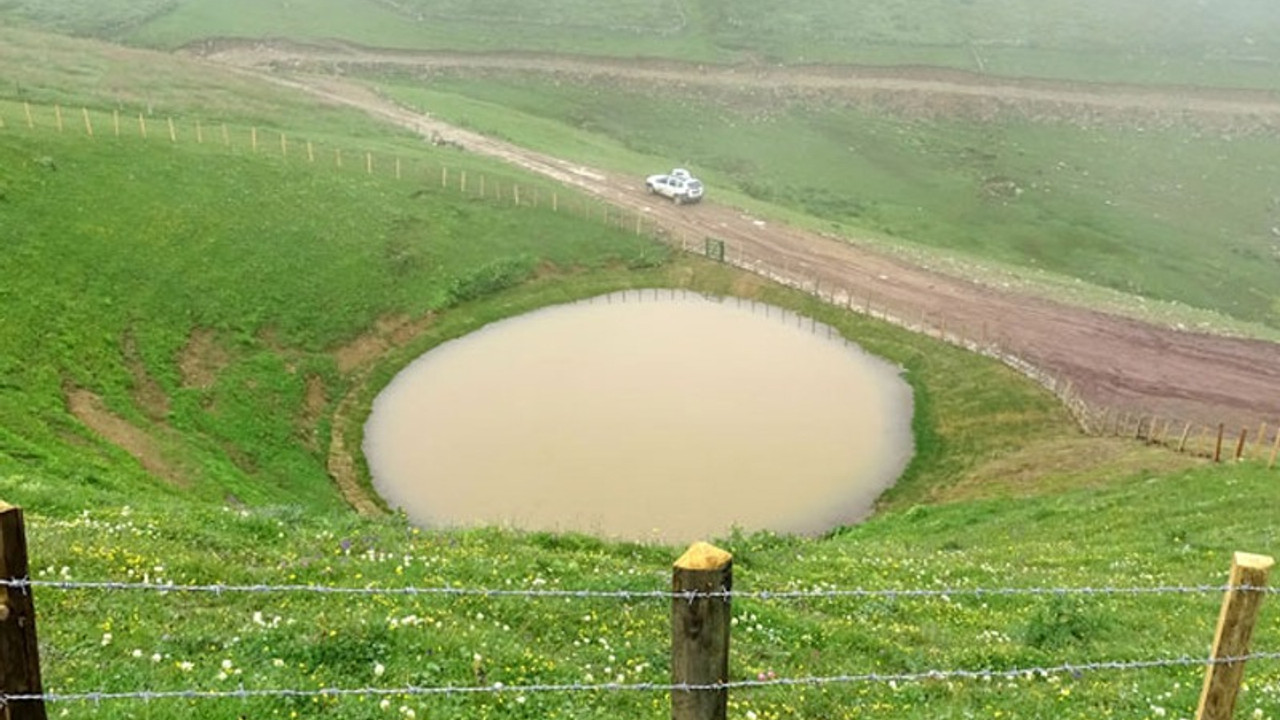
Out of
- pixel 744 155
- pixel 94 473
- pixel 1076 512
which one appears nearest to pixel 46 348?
pixel 94 473

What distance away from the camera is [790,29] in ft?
437

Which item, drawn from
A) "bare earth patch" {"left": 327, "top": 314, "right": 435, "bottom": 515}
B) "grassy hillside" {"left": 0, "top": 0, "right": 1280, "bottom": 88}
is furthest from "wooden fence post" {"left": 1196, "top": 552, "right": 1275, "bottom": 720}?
"grassy hillside" {"left": 0, "top": 0, "right": 1280, "bottom": 88}

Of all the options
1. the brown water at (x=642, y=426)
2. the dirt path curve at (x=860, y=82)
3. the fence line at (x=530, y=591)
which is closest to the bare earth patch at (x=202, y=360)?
the brown water at (x=642, y=426)

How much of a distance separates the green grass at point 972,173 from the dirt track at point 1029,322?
6.72 metres

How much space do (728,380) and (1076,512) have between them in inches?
824

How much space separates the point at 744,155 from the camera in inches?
3755

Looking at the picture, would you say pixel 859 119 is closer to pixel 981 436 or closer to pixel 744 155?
pixel 744 155

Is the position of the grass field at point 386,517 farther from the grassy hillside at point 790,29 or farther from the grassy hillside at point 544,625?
the grassy hillside at point 790,29

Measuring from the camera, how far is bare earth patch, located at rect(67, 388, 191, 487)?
105 ft

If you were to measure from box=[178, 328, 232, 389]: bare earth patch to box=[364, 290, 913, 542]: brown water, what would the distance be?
21.2ft

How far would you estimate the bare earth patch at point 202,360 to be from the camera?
134ft

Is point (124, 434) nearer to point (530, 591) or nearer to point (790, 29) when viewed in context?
point (530, 591)

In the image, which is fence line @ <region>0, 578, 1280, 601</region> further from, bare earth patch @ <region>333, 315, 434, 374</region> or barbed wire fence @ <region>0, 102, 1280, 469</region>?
bare earth patch @ <region>333, 315, 434, 374</region>

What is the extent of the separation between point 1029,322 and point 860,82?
216ft
